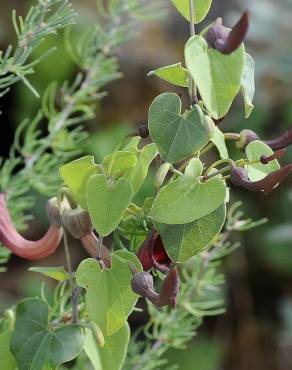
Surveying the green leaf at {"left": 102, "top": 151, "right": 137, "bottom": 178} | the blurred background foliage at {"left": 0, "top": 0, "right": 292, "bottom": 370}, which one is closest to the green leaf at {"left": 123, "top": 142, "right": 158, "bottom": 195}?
the green leaf at {"left": 102, "top": 151, "right": 137, "bottom": 178}

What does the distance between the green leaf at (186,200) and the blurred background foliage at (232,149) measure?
101cm

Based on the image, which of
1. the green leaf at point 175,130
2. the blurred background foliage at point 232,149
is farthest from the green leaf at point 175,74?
the blurred background foliage at point 232,149

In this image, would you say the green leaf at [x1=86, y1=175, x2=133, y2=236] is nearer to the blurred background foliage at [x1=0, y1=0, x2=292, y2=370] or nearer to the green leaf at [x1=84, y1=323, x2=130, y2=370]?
the green leaf at [x1=84, y1=323, x2=130, y2=370]

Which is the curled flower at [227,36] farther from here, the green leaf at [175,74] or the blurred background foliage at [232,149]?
the blurred background foliage at [232,149]

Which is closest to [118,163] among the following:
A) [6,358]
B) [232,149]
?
[6,358]

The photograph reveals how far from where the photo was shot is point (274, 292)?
1553 millimetres

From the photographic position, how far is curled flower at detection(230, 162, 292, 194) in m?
0.33

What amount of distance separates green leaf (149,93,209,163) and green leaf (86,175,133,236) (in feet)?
0.08

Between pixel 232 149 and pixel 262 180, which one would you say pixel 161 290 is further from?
pixel 232 149

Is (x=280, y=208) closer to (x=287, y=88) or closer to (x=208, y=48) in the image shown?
(x=287, y=88)

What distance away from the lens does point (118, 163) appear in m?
0.38

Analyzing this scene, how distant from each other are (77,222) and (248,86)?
3.9 inches

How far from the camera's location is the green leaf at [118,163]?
1.24 ft

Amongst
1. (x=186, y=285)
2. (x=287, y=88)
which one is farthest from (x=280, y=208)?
(x=186, y=285)
